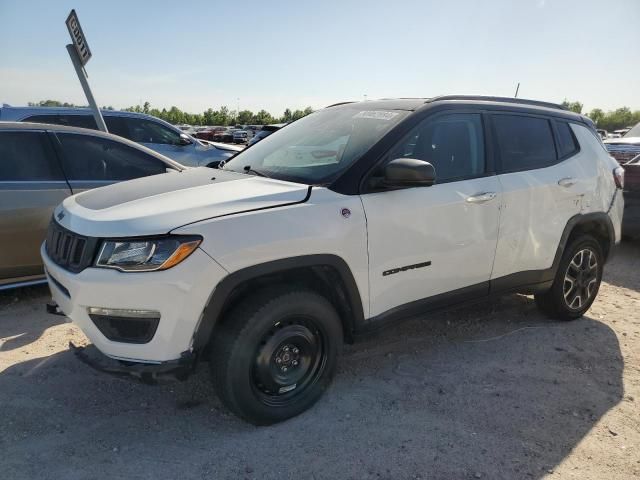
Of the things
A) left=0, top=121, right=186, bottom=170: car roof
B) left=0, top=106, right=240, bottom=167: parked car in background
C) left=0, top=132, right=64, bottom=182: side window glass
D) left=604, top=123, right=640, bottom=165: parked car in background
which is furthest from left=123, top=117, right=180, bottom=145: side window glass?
left=604, top=123, right=640, bottom=165: parked car in background

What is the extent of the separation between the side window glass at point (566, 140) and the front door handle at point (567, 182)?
201 mm

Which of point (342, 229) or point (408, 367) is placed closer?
point (342, 229)

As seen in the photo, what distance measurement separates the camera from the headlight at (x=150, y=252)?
7.66 ft

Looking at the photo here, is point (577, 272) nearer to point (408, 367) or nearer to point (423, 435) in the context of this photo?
point (408, 367)

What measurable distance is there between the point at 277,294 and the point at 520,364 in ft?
6.56

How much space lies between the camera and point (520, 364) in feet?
11.8

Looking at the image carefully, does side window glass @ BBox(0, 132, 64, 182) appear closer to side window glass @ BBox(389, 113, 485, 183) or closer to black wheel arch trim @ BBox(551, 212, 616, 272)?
side window glass @ BBox(389, 113, 485, 183)

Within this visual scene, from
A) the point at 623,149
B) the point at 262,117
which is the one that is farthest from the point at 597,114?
the point at 623,149

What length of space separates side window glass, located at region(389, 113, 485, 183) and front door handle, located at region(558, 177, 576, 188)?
2.66 feet

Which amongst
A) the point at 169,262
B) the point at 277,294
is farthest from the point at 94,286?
the point at 277,294

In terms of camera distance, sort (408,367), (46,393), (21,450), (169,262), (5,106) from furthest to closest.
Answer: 1. (5,106)
2. (408,367)
3. (46,393)
4. (21,450)
5. (169,262)

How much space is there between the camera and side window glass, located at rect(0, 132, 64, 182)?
170 inches

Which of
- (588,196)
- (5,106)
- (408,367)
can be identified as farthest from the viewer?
(5,106)

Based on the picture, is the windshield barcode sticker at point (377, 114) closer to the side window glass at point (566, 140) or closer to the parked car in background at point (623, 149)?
the side window glass at point (566, 140)
